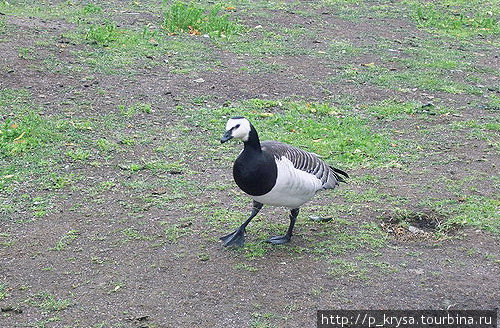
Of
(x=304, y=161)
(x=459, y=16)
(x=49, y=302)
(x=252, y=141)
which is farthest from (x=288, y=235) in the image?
(x=459, y=16)

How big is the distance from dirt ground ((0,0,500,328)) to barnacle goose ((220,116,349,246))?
1.27ft

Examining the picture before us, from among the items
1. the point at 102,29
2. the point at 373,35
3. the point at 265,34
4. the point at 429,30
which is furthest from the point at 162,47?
the point at 429,30

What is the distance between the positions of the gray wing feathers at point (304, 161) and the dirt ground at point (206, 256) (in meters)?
0.46

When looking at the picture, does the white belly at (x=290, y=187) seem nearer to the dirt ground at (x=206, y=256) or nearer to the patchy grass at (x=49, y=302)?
the dirt ground at (x=206, y=256)

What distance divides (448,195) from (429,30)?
6287mm

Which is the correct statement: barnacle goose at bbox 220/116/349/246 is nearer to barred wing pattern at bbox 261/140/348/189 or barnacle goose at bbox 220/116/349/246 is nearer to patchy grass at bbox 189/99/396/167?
barred wing pattern at bbox 261/140/348/189

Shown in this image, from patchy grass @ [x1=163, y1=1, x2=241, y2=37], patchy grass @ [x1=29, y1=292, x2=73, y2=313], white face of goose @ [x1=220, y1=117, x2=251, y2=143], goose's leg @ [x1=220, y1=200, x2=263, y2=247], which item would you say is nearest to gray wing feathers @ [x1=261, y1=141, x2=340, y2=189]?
white face of goose @ [x1=220, y1=117, x2=251, y2=143]

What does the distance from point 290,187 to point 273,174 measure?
198mm

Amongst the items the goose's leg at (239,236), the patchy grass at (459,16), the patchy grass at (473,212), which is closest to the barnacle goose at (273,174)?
the goose's leg at (239,236)

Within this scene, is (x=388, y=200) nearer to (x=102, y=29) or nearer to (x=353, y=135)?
(x=353, y=135)

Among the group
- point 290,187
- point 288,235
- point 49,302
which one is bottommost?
point 49,302

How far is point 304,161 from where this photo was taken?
554 centimetres

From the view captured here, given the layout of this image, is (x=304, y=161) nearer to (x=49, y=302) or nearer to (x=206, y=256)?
(x=206, y=256)

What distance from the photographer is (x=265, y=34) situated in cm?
1116
